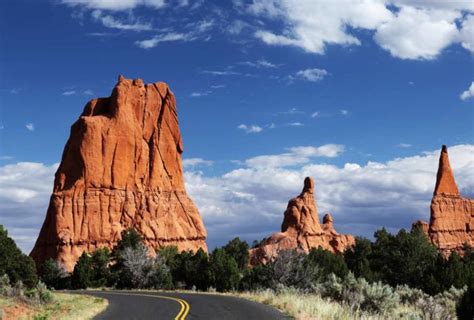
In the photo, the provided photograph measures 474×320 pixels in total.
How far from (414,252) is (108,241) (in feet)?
190

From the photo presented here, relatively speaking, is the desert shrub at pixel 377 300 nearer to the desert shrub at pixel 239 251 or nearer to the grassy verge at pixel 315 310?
the grassy verge at pixel 315 310

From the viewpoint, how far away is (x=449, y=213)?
127562 mm

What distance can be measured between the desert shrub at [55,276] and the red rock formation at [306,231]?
4146 centimetres

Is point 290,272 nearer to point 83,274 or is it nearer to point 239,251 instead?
point 83,274

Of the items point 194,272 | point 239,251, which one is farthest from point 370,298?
point 239,251

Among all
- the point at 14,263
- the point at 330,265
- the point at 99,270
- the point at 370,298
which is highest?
the point at 14,263

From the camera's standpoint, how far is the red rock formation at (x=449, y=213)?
124 meters

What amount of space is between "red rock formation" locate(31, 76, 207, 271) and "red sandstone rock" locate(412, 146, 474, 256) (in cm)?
5306

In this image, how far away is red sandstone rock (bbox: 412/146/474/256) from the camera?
124500 mm

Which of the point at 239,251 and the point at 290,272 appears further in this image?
the point at 239,251

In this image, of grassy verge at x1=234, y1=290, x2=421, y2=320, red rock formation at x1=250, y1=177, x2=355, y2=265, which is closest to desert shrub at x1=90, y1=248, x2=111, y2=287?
red rock formation at x1=250, y1=177, x2=355, y2=265

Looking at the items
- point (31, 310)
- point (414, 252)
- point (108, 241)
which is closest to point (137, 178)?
point (108, 241)

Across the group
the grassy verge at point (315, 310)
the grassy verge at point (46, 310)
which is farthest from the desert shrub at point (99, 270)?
the grassy verge at point (315, 310)

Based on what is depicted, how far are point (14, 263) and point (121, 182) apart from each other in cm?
4789
